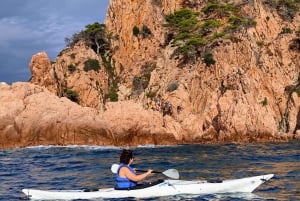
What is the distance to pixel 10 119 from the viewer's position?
134ft

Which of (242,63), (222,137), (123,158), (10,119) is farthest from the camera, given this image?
(242,63)

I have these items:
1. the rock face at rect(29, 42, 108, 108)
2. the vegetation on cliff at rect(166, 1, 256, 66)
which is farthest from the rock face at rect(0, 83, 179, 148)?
the vegetation on cliff at rect(166, 1, 256, 66)

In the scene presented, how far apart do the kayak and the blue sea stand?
31 centimetres

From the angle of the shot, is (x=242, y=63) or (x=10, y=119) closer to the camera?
(x=10, y=119)

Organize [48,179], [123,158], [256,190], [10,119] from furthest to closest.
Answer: [10,119] → [48,179] → [256,190] → [123,158]

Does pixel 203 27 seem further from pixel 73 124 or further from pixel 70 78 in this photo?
pixel 73 124

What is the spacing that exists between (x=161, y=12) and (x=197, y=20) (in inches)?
201

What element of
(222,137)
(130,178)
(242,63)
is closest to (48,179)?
(130,178)

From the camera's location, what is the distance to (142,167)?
2506cm

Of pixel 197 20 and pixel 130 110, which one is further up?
pixel 197 20

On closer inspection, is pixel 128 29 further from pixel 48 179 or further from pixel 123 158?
pixel 123 158

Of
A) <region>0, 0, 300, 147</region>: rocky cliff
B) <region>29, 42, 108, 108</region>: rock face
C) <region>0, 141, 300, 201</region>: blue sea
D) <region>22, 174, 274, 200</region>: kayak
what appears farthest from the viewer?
<region>29, 42, 108, 108</region>: rock face

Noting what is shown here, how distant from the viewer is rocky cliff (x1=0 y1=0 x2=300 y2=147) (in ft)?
137

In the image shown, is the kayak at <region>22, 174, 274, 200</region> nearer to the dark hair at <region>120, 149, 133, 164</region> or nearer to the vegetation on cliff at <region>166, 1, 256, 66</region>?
the dark hair at <region>120, 149, 133, 164</region>
